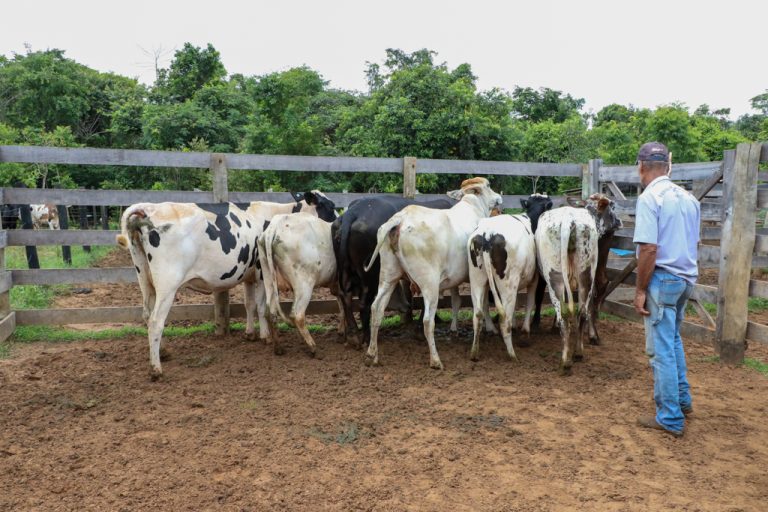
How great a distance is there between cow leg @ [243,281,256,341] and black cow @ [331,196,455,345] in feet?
3.78

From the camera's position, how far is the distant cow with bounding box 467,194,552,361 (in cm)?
584

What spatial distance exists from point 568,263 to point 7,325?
635 centimetres

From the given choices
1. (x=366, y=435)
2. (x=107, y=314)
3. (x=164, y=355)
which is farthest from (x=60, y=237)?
(x=366, y=435)

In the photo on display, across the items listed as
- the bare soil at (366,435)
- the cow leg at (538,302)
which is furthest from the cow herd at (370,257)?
the bare soil at (366,435)

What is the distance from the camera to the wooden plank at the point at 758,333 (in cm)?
556

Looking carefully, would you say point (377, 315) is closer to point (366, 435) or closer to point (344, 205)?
point (366, 435)

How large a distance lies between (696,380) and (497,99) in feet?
51.1

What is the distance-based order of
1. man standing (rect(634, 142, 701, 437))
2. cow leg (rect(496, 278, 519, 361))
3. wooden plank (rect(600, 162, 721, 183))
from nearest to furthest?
man standing (rect(634, 142, 701, 437)), cow leg (rect(496, 278, 519, 361)), wooden plank (rect(600, 162, 721, 183))

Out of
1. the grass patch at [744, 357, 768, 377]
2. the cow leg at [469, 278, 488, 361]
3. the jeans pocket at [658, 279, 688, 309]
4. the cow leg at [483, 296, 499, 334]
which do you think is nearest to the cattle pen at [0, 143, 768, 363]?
the grass patch at [744, 357, 768, 377]

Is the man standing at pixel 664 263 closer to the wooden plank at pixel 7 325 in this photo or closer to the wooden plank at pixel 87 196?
the wooden plank at pixel 87 196

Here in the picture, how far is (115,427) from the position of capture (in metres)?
4.36

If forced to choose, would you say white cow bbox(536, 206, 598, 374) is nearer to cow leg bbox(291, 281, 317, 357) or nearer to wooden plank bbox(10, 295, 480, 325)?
cow leg bbox(291, 281, 317, 357)

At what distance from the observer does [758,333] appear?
18.5ft

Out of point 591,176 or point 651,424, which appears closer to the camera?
point 651,424
